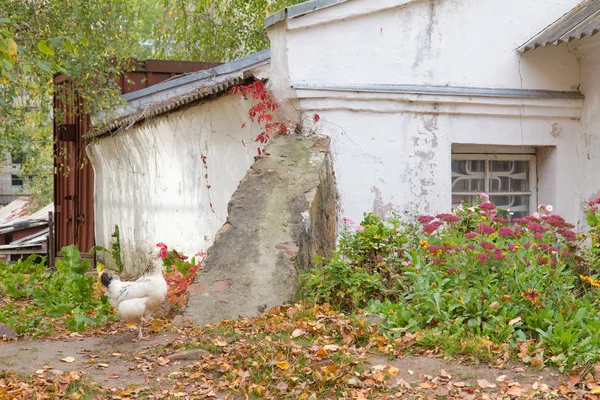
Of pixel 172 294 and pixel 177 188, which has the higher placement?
pixel 177 188

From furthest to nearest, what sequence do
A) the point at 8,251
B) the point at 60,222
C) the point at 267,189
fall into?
the point at 8,251 < the point at 60,222 < the point at 267,189

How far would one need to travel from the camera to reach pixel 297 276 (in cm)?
729

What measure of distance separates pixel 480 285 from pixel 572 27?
3932mm

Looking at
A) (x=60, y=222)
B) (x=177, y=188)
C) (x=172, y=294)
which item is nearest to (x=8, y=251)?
(x=60, y=222)

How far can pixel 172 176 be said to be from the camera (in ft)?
38.6

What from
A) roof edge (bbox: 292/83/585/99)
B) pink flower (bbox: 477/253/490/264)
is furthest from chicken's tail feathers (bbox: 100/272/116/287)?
pink flower (bbox: 477/253/490/264)

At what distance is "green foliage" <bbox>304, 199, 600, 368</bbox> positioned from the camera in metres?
5.98

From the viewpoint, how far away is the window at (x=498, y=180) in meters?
9.88

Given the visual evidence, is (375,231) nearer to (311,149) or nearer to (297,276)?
(297,276)

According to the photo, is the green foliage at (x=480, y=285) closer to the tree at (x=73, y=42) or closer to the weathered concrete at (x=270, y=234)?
the weathered concrete at (x=270, y=234)

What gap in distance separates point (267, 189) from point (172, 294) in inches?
55.0

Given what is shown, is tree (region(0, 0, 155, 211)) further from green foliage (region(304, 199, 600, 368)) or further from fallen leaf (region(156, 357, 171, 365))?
fallen leaf (region(156, 357, 171, 365))

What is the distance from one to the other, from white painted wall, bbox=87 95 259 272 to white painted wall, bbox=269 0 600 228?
116cm

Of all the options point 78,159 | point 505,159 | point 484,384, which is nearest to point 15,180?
point 78,159
